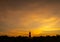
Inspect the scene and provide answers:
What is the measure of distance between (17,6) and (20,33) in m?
1.26

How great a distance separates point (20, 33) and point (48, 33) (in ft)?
3.41

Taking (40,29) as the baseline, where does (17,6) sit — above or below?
above

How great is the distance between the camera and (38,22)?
21.2 feet
